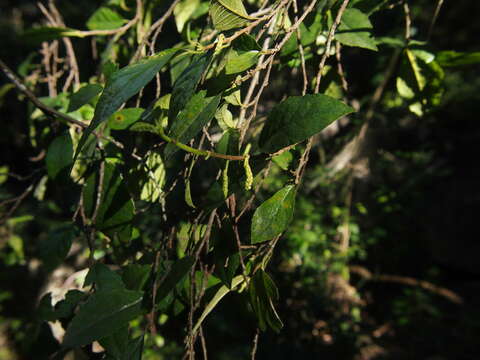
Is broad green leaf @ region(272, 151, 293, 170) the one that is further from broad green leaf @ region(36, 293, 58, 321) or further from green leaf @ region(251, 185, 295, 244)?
broad green leaf @ region(36, 293, 58, 321)

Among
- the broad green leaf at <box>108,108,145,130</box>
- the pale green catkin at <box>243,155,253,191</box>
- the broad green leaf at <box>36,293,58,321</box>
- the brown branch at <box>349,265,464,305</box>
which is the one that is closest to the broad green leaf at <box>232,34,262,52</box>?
the pale green catkin at <box>243,155,253,191</box>

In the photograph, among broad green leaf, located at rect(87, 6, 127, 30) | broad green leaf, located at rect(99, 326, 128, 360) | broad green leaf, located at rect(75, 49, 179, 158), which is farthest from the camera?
broad green leaf, located at rect(87, 6, 127, 30)

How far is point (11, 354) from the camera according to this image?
2.78 meters

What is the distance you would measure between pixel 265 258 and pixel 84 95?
356 millimetres

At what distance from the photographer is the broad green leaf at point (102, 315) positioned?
437 millimetres

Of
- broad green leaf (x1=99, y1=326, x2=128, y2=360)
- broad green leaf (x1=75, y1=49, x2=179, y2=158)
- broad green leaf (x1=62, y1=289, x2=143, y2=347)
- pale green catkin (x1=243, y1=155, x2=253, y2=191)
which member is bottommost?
broad green leaf (x1=99, y1=326, x2=128, y2=360)

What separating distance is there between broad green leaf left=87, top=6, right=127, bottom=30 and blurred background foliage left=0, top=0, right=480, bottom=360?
160 mm

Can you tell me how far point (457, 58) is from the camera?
0.72 meters

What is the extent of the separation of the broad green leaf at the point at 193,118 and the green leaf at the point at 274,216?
13cm

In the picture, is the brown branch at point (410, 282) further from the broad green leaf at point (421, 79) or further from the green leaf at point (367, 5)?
the green leaf at point (367, 5)

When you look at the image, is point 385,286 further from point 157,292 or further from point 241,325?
point 157,292

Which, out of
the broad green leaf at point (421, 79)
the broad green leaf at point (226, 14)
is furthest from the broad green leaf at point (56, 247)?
the broad green leaf at point (421, 79)

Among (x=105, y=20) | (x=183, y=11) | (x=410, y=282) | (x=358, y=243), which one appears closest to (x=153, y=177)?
(x=183, y=11)

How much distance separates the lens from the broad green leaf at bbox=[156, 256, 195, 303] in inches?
18.1
